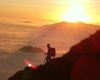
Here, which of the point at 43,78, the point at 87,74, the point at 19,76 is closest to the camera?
the point at 87,74

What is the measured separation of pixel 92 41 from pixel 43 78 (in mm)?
3273

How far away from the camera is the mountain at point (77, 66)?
1499 cm

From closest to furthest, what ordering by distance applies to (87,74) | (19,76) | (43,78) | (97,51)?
(87,74)
(97,51)
(43,78)
(19,76)

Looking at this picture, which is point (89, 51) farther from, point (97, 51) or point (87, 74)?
point (87, 74)

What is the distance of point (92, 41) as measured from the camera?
1686 cm

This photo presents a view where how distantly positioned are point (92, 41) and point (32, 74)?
3935 millimetres

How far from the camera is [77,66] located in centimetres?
1553

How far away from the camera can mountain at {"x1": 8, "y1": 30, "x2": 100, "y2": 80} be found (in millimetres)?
14988

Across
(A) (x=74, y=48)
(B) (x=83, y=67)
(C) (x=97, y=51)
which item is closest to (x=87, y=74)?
(B) (x=83, y=67)

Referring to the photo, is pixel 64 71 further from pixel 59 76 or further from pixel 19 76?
pixel 19 76

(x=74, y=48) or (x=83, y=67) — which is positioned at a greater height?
(x=74, y=48)

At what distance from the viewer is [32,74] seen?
1814 centimetres

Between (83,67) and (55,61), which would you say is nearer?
(83,67)

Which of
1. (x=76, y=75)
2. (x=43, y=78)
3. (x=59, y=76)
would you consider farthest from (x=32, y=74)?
(x=76, y=75)
